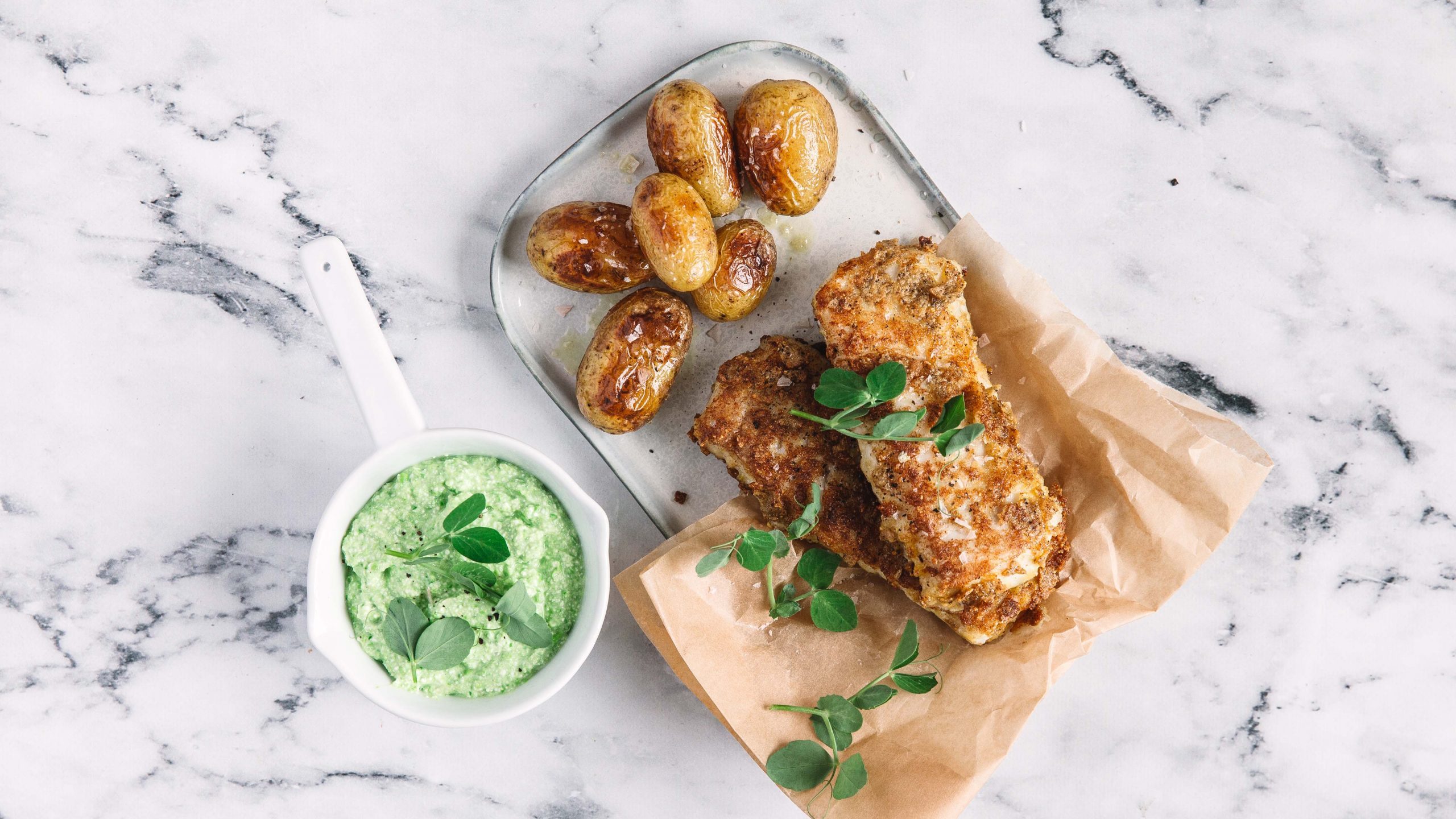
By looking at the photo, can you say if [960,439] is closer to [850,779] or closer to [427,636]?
[850,779]

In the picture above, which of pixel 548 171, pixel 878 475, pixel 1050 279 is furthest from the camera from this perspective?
pixel 1050 279

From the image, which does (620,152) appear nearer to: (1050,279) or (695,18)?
(695,18)

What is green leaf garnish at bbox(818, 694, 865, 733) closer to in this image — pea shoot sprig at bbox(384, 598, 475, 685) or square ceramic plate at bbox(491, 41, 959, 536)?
square ceramic plate at bbox(491, 41, 959, 536)


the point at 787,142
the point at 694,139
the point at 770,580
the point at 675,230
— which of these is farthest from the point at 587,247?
the point at 770,580

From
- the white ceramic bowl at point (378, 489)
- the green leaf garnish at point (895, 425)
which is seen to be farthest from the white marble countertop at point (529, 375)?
the green leaf garnish at point (895, 425)

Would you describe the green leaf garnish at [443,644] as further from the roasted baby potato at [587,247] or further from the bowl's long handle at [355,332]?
the roasted baby potato at [587,247]

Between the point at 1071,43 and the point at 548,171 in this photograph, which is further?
the point at 1071,43

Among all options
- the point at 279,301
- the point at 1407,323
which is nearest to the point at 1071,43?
the point at 1407,323
